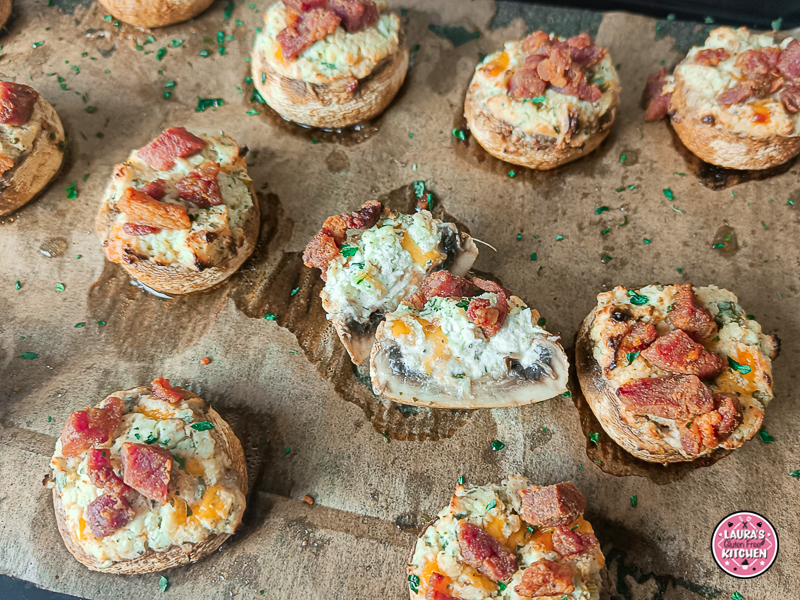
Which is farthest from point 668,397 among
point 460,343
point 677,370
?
point 460,343

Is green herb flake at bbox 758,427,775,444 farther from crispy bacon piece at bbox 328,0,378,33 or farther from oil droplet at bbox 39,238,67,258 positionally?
oil droplet at bbox 39,238,67,258

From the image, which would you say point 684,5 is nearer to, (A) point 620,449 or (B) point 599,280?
(B) point 599,280

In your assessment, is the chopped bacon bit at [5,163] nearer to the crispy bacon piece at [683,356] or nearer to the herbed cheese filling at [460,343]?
the herbed cheese filling at [460,343]

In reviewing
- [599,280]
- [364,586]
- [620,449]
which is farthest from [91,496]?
[599,280]

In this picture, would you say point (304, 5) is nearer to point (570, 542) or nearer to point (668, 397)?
point (668, 397)

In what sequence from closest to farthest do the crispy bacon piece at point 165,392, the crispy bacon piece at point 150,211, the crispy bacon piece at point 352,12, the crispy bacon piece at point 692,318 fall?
the crispy bacon piece at point 692,318, the crispy bacon piece at point 165,392, the crispy bacon piece at point 150,211, the crispy bacon piece at point 352,12

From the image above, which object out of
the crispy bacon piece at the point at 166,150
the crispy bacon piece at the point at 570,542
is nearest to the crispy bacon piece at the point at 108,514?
the crispy bacon piece at the point at 166,150

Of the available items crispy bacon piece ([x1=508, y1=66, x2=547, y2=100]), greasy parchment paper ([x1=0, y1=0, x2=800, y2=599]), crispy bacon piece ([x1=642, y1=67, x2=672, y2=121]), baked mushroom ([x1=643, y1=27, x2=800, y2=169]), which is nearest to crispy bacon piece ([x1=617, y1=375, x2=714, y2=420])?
greasy parchment paper ([x1=0, y1=0, x2=800, y2=599])
